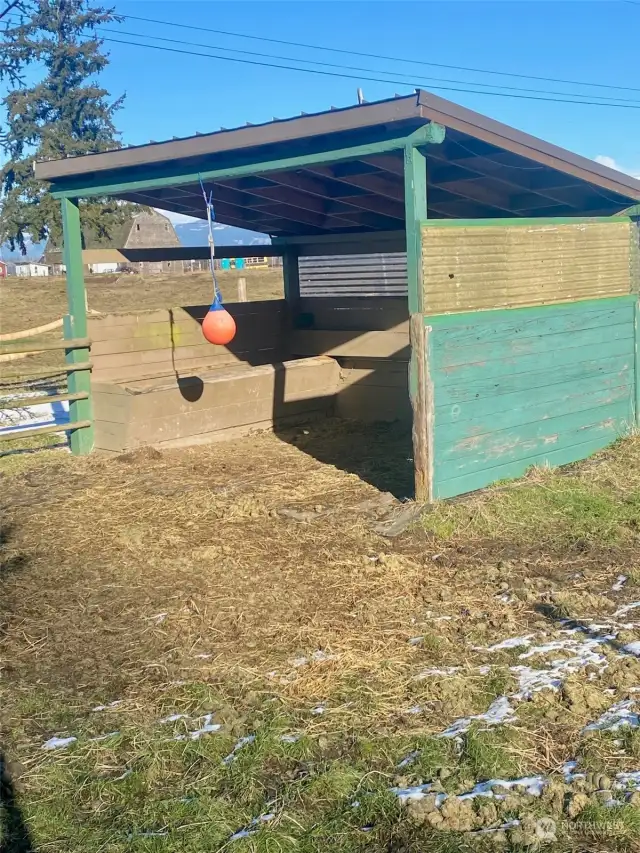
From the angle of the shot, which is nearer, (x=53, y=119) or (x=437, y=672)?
(x=437, y=672)

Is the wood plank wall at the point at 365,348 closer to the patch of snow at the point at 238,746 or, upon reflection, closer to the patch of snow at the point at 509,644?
the patch of snow at the point at 509,644

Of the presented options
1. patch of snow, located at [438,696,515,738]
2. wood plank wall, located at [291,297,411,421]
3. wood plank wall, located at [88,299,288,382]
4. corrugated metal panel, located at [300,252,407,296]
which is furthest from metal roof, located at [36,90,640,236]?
patch of snow, located at [438,696,515,738]

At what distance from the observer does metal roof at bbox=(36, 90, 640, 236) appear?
20.3ft

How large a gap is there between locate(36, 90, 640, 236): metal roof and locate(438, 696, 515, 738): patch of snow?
148 inches

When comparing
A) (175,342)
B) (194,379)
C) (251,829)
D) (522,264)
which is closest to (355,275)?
(175,342)

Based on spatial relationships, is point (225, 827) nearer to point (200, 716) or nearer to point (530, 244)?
point (200, 716)

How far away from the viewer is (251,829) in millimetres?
2785

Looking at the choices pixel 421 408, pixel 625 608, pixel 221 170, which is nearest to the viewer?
pixel 625 608

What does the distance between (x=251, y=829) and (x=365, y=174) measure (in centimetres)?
630

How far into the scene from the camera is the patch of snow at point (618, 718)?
335cm

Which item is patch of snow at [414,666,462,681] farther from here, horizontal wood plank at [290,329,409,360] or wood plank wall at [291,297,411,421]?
→ horizontal wood plank at [290,329,409,360]

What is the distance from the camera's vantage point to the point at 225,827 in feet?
9.19

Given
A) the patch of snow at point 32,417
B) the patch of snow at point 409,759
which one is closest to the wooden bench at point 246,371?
the patch of snow at point 32,417

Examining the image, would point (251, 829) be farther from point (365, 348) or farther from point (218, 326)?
point (365, 348)
